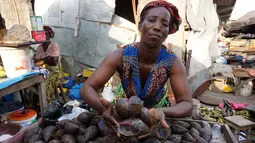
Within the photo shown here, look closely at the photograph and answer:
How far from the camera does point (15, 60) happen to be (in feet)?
9.20

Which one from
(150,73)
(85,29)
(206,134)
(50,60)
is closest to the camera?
(206,134)

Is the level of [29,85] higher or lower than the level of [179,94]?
lower

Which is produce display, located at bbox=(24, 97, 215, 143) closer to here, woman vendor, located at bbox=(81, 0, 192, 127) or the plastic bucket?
woman vendor, located at bbox=(81, 0, 192, 127)

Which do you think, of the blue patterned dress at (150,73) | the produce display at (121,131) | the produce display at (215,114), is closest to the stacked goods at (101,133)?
the produce display at (121,131)

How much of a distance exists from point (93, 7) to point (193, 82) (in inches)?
174

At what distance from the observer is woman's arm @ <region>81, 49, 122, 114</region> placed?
1629 millimetres

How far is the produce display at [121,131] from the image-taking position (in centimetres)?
114

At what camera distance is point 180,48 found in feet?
19.7

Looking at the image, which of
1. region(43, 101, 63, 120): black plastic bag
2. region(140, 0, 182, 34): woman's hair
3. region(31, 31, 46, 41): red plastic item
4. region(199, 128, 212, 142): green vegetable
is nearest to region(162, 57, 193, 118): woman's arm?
region(199, 128, 212, 142): green vegetable

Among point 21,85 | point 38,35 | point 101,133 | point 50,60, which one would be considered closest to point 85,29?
point 50,60

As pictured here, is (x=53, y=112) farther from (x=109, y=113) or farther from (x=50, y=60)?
(x=50, y=60)

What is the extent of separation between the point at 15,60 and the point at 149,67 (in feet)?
6.91

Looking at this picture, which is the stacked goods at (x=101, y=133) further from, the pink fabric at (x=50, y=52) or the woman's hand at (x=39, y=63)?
the pink fabric at (x=50, y=52)

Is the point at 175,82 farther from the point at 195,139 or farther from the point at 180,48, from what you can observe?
the point at 180,48
